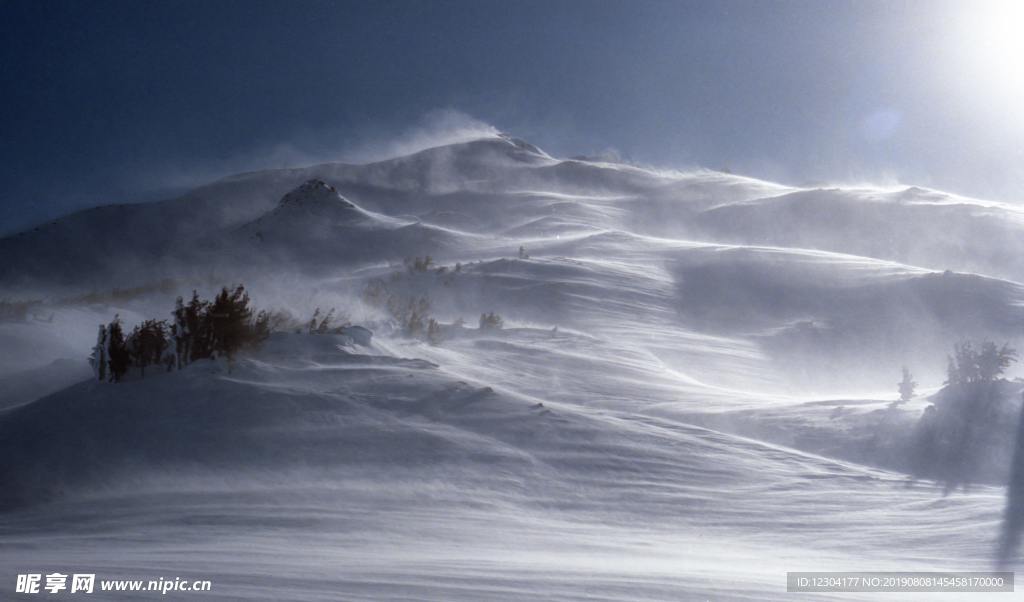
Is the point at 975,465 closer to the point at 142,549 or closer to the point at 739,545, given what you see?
the point at 739,545

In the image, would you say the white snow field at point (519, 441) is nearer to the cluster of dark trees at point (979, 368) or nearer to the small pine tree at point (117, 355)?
the small pine tree at point (117, 355)

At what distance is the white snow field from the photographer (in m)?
5.54

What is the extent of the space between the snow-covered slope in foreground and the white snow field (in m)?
0.03

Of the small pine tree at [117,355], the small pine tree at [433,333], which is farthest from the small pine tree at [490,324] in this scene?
the small pine tree at [117,355]

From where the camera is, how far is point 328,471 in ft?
25.4

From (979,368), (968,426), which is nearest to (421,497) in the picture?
(968,426)

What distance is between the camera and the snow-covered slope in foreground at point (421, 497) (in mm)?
5082

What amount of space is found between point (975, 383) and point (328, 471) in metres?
6.71

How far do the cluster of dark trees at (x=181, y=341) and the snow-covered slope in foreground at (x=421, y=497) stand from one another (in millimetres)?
322

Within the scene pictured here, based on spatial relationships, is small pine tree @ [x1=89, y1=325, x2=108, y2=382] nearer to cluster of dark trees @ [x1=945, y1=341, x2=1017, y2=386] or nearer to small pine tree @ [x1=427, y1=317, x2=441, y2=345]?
small pine tree @ [x1=427, y1=317, x2=441, y2=345]

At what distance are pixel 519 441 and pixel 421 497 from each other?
5.47 ft

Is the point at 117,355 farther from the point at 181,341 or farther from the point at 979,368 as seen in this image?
the point at 979,368

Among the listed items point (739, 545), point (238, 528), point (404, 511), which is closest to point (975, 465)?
point (739, 545)

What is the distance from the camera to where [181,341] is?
405 inches
